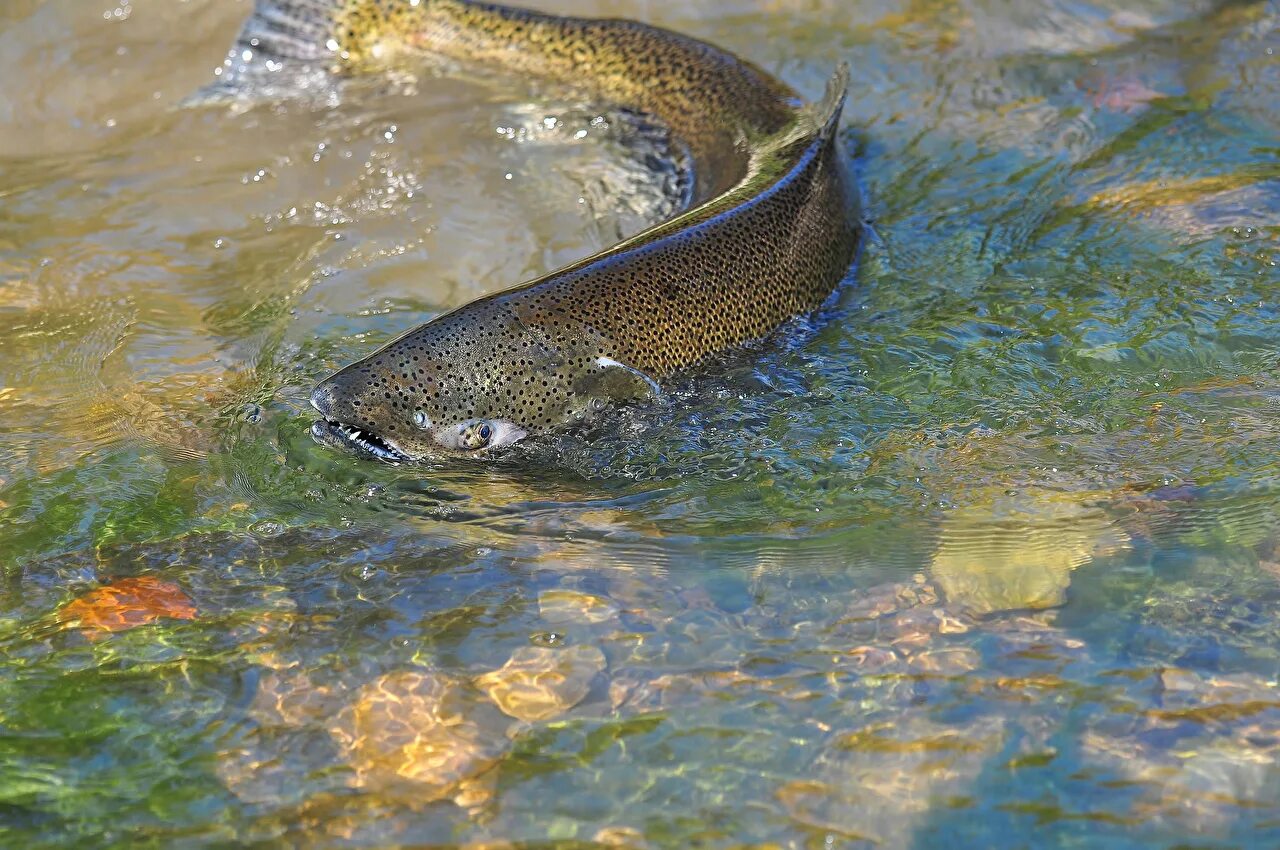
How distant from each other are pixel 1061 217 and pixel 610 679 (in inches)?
142

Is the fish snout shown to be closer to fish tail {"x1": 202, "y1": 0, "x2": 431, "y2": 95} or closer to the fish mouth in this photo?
the fish mouth

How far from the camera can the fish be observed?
4297 millimetres

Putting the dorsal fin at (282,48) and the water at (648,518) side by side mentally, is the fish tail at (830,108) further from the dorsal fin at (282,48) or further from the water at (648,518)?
the dorsal fin at (282,48)

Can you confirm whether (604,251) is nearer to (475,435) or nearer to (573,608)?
(475,435)

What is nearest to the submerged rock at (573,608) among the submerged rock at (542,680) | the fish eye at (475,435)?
the submerged rock at (542,680)

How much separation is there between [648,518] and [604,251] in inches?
56.8

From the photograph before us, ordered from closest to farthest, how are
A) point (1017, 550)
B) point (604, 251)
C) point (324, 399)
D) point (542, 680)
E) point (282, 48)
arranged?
point (542, 680) < point (1017, 550) < point (324, 399) < point (604, 251) < point (282, 48)

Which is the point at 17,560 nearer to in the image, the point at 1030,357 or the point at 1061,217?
the point at 1030,357

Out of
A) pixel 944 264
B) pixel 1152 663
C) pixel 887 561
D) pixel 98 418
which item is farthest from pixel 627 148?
pixel 1152 663

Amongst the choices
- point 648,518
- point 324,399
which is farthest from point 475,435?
point 648,518

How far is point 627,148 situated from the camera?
675 centimetres

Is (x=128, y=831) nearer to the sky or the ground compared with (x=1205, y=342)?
nearer to the ground

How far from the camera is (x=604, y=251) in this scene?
494 cm

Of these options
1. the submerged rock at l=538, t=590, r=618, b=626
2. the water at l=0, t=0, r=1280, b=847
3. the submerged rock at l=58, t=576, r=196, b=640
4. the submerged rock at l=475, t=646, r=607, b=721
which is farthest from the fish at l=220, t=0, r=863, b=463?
the submerged rock at l=475, t=646, r=607, b=721
